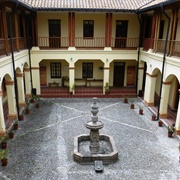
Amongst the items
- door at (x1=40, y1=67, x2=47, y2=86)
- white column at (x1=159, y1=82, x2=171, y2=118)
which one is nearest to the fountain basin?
white column at (x1=159, y1=82, x2=171, y2=118)

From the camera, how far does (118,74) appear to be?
20.5m

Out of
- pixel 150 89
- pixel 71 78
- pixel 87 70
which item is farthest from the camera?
pixel 87 70

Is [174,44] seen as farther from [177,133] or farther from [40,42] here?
[40,42]

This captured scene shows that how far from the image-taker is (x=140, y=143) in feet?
36.4

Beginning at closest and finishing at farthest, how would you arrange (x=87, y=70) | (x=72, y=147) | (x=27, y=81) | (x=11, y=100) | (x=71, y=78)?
(x=72, y=147)
(x=11, y=100)
(x=27, y=81)
(x=71, y=78)
(x=87, y=70)

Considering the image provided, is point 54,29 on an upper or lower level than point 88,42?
upper

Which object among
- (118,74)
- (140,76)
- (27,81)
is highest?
(140,76)

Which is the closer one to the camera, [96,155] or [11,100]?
[96,155]

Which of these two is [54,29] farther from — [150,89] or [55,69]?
[150,89]

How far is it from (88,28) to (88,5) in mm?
2811

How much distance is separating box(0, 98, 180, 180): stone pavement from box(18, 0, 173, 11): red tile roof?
7417 millimetres

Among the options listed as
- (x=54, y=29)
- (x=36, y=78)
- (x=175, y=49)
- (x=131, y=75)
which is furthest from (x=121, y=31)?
(x=36, y=78)

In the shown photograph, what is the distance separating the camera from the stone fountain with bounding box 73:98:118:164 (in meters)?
9.40

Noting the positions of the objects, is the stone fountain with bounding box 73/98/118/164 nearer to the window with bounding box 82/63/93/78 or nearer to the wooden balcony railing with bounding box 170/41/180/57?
the wooden balcony railing with bounding box 170/41/180/57
